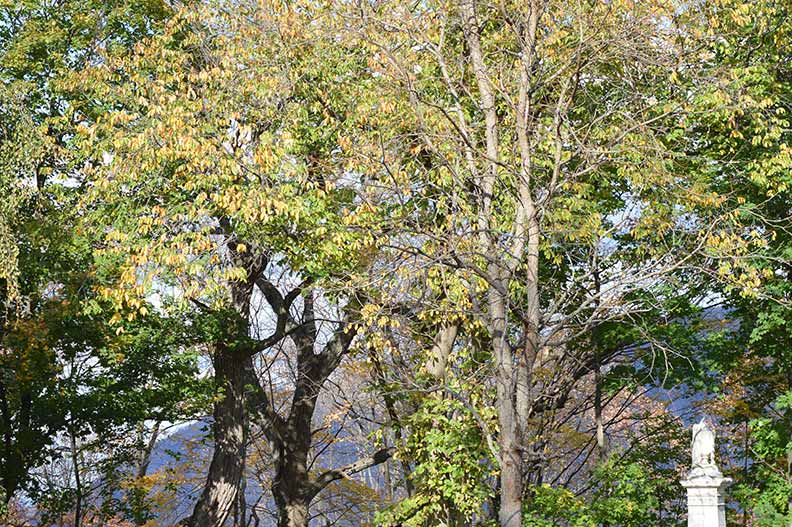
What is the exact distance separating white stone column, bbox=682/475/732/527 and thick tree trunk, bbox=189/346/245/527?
28.8 feet

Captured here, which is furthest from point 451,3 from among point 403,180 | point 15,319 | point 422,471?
point 15,319

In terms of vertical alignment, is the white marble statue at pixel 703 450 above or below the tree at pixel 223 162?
below

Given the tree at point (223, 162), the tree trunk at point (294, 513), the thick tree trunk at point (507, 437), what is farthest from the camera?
the tree trunk at point (294, 513)

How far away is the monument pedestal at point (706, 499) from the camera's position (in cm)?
1020

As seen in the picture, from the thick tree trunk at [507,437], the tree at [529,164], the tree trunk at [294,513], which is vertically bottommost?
the thick tree trunk at [507,437]

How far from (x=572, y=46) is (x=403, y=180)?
112 inches

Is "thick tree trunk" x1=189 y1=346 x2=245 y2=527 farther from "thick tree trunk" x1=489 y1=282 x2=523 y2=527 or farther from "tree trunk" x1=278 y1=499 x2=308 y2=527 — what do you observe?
"thick tree trunk" x1=489 y1=282 x2=523 y2=527

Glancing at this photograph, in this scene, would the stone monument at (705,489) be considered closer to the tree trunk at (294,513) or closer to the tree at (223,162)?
the tree at (223,162)

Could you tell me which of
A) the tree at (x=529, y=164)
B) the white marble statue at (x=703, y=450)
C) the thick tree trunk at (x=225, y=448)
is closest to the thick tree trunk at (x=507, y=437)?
the tree at (x=529, y=164)

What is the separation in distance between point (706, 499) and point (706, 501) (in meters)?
0.03

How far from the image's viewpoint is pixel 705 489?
33.6ft

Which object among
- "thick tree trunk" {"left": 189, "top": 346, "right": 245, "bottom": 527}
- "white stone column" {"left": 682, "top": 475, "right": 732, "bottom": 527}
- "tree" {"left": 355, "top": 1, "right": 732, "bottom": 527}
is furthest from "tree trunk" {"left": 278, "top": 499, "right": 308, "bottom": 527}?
"white stone column" {"left": 682, "top": 475, "right": 732, "bottom": 527}

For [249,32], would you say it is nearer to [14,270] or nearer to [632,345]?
[14,270]

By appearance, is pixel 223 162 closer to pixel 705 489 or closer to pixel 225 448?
pixel 225 448
